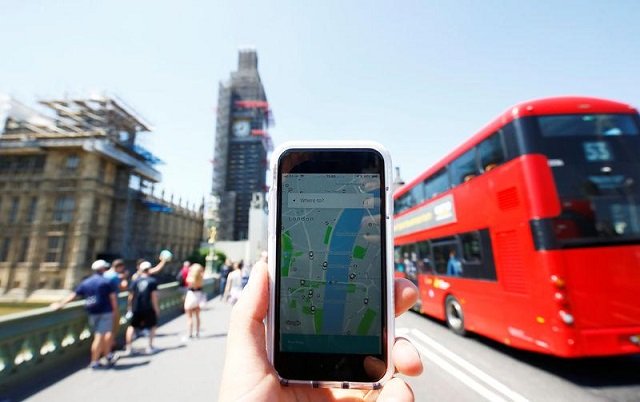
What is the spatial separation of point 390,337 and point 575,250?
468cm

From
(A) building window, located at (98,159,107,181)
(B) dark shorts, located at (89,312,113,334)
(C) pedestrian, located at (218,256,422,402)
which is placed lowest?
(B) dark shorts, located at (89,312,113,334)

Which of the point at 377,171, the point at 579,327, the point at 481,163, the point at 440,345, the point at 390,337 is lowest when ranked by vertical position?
the point at 440,345

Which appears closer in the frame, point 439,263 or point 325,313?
point 325,313

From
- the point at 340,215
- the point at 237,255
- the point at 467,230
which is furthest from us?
the point at 237,255

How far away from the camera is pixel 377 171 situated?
1845 mm

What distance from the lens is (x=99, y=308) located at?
543 centimetres

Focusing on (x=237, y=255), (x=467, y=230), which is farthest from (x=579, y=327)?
(x=237, y=255)

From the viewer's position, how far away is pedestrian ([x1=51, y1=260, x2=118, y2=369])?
5402 millimetres

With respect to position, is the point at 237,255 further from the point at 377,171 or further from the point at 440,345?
the point at 377,171

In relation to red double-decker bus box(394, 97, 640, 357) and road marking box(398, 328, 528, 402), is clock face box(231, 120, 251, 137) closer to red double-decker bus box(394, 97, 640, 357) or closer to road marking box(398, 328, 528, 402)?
road marking box(398, 328, 528, 402)

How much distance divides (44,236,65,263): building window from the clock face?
67.4m

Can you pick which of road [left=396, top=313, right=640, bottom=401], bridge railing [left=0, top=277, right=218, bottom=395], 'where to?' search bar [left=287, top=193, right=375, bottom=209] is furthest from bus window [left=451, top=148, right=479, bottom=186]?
bridge railing [left=0, top=277, right=218, bottom=395]

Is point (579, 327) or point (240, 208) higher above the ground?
point (240, 208)

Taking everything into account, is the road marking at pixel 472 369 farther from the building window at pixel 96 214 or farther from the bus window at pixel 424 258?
the building window at pixel 96 214
